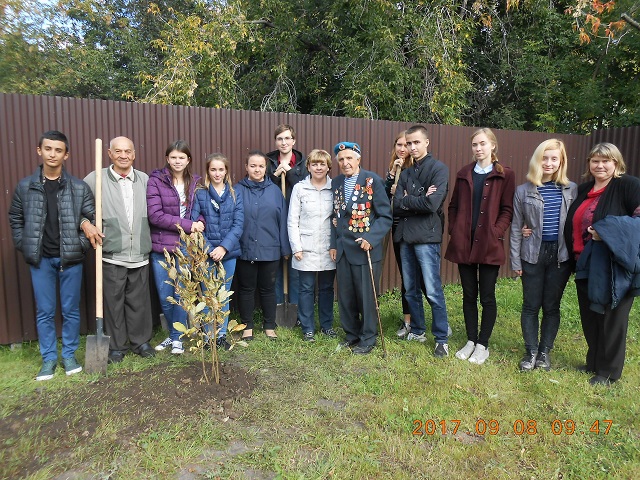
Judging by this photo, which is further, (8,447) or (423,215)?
(423,215)

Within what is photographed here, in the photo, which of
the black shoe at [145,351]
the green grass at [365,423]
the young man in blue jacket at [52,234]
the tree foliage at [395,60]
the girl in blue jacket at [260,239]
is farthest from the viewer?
the tree foliage at [395,60]

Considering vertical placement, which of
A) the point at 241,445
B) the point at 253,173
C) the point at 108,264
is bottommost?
the point at 241,445

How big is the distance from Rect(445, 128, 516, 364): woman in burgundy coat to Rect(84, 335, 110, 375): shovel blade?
301cm

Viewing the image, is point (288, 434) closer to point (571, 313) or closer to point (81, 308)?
point (81, 308)

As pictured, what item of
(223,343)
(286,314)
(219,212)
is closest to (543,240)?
(286,314)

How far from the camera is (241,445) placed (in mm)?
2760

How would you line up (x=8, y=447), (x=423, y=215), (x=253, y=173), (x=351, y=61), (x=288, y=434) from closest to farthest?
(x=8, y=447)
(x=288, y=434)
(x=423, y=215)
(x=253, y=173)
(x=351, y=61)

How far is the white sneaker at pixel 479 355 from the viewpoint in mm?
3947

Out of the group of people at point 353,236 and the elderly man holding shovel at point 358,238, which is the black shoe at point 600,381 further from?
the elderly man holding shovel at point 358,238

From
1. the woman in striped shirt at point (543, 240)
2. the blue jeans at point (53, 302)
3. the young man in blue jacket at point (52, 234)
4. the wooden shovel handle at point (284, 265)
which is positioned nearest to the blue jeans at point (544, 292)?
the woman in striped shirt at point (543, 240)

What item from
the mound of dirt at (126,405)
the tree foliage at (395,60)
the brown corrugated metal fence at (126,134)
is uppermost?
the tree foliage at (395,60)

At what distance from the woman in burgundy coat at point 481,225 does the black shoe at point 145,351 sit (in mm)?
2718

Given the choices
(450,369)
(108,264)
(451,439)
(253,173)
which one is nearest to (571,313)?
Answer: (450,369)

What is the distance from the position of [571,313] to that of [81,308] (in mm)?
5279
